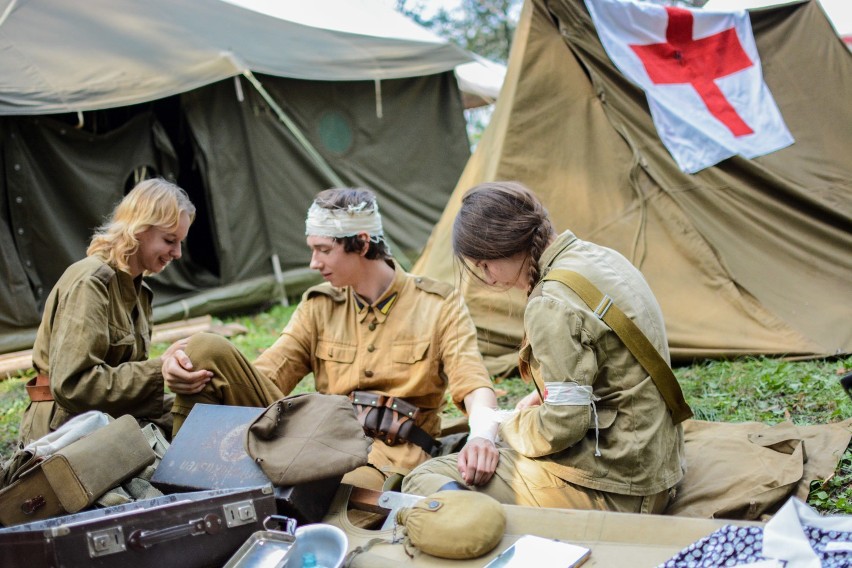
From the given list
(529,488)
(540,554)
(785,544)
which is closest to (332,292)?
(529,488)

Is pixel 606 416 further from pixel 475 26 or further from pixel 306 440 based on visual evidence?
pixel 475 26

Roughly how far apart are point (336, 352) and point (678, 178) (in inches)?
106

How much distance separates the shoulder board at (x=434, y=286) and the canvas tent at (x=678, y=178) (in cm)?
162

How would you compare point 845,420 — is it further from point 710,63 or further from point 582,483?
point 710,63

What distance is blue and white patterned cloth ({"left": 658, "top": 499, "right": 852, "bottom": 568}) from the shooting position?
1782 millimetres

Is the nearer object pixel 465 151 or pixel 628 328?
pixel 628 328

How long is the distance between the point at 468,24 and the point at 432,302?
671 inches

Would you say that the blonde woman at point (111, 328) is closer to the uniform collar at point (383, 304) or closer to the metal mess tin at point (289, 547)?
the uniform collar at point (383, 304)

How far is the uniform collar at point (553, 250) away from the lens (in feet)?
8.00

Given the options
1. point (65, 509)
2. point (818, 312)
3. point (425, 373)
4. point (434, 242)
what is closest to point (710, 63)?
point (818, 312)

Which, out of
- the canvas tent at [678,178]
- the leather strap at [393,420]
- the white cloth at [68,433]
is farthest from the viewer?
the canvas tent at [678,178]

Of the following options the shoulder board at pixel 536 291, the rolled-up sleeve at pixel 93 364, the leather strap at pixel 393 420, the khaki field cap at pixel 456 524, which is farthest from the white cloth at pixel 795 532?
the rolled-up sleeve at pixel 93 364

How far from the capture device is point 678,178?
495cm

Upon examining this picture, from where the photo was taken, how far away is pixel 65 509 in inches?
96.2
